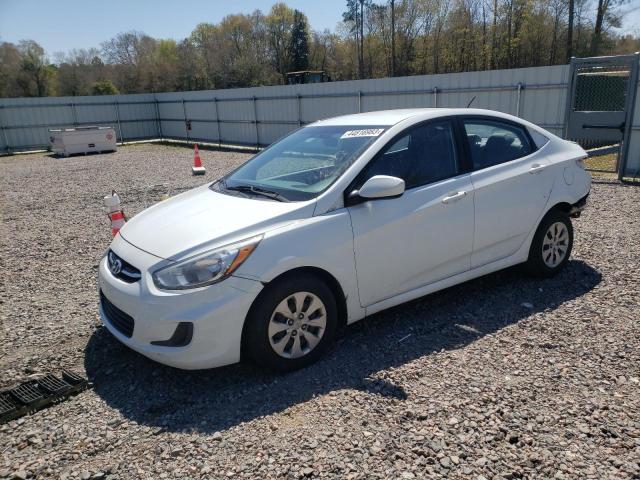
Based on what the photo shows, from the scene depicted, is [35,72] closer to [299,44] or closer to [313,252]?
[299,44]

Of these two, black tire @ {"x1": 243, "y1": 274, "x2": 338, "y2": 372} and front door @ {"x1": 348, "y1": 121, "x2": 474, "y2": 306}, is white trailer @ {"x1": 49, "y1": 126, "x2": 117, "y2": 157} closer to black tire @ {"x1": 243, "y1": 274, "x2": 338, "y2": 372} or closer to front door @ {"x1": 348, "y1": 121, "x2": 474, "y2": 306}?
front door @ {"x1": 348, "y1": 121, "x2": 474, "y2": 306}

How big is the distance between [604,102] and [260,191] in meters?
10.2

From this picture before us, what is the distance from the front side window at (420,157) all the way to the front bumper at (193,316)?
132 cm

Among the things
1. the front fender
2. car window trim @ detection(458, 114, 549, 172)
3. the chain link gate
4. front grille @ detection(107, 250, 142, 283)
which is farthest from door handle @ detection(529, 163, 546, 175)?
the chain link gate

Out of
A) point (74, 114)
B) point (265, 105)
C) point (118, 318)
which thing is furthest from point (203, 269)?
point (74, 114)

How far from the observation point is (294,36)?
65.2 metres

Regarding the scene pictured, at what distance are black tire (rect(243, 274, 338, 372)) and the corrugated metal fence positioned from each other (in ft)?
34.8

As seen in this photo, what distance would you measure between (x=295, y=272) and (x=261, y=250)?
0.29 meters

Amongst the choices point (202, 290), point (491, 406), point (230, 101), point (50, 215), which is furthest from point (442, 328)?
point (230, 101)

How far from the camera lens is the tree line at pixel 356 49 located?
39031mm

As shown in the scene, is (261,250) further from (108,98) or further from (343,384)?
(108,98)

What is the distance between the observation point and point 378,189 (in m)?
3.53

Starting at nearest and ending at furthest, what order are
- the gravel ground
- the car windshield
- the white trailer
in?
the gravel ground < the car windshield < the white trailer

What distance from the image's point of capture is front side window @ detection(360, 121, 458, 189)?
12.7ft
